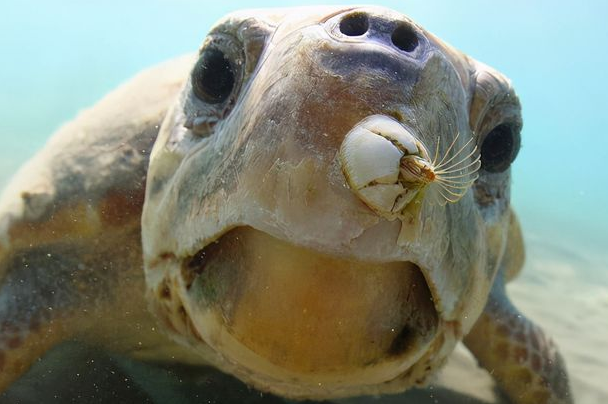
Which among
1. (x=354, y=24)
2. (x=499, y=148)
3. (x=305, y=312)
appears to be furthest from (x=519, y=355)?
(x=354, y=24)

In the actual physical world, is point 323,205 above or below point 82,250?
above

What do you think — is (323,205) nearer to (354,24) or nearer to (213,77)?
(354,24)

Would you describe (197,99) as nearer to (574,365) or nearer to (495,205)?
(495,205)

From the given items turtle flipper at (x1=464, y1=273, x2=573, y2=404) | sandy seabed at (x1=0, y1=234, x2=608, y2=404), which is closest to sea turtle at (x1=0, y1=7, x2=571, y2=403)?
sandy seabed at (x1=0, y1=234, x2=608, y2=404)

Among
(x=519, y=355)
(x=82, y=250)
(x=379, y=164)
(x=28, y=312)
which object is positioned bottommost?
(x=519, y=355)

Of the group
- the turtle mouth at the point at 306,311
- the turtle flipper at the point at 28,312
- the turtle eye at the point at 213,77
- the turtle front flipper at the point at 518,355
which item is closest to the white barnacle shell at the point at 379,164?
the turtle mouth at the point at 306,311

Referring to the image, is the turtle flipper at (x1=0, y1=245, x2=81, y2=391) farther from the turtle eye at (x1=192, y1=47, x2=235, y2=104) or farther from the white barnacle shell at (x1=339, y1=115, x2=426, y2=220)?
the white barnacle shell at (x1=339, y1=115, x2=426, y2=220)

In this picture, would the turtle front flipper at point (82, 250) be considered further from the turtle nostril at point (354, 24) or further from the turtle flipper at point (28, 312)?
the turtle nostril at point (354, 24)
